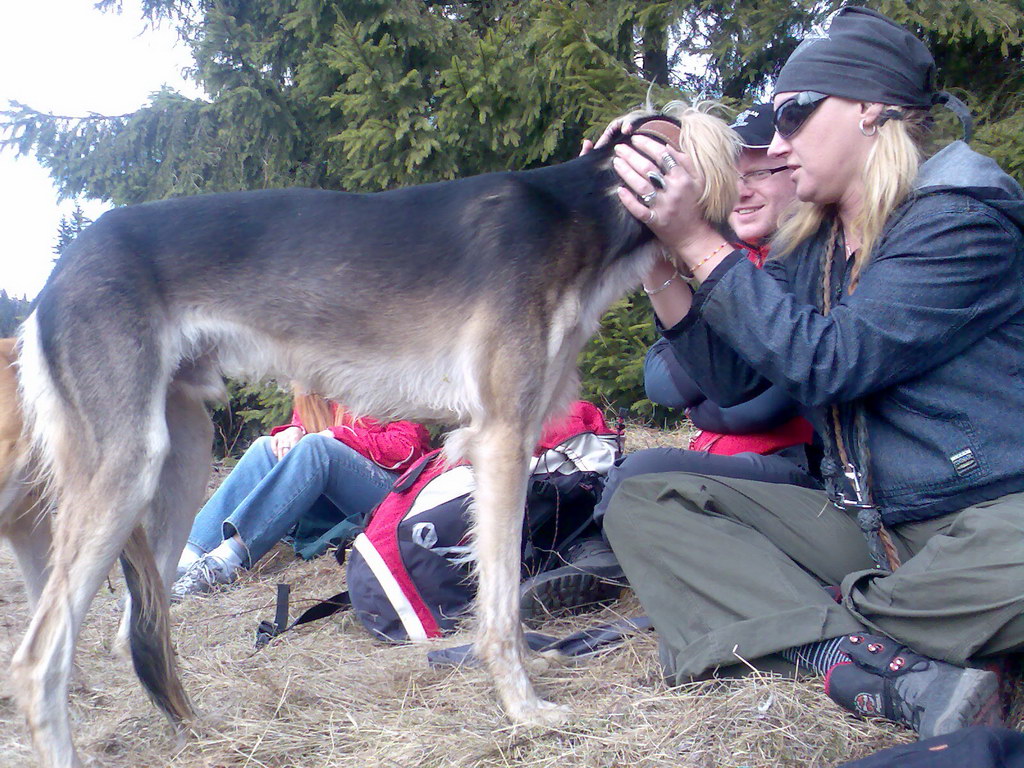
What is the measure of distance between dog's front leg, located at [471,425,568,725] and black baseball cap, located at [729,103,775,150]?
146 centimetres

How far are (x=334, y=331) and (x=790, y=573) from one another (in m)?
1.52

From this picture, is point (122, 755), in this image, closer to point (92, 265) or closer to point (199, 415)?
point (199, 415)

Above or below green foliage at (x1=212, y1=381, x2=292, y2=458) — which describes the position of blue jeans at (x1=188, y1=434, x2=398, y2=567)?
above

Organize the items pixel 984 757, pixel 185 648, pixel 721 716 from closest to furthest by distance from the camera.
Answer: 1. pixel 984 757
2. pixel 721 716
3. pixel 185 648

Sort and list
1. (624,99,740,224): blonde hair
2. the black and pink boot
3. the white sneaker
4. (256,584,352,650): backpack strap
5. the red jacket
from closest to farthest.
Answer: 1. the black and pink boot
2. (624,99,740,224): blonde hair
3. (256,584,352,650): backpack strap
4. the white sneaker
5. the red jacket

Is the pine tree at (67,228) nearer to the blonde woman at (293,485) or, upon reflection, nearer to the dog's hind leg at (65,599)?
the blonde woman at (293,485)

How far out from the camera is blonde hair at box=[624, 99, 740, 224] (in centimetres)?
253

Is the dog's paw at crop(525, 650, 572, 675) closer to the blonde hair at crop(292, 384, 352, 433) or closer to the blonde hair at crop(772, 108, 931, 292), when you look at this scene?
the blonde hair at crop(772, 108, 931, 292)

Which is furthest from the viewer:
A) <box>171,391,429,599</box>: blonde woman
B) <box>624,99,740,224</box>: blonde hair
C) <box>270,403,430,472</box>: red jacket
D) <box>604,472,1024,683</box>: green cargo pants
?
<box>270,403,430,472</box>: red jacket

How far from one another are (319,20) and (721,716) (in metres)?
6.15

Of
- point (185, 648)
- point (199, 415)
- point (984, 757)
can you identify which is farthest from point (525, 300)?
point (185, 648)

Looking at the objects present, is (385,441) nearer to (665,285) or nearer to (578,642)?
(578,642)

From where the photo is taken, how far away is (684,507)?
252 centimetres

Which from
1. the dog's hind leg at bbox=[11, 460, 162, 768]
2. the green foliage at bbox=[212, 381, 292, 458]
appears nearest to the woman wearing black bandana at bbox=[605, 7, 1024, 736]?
the dog's hind leg at bbox=[11, 460, 162, 768]
